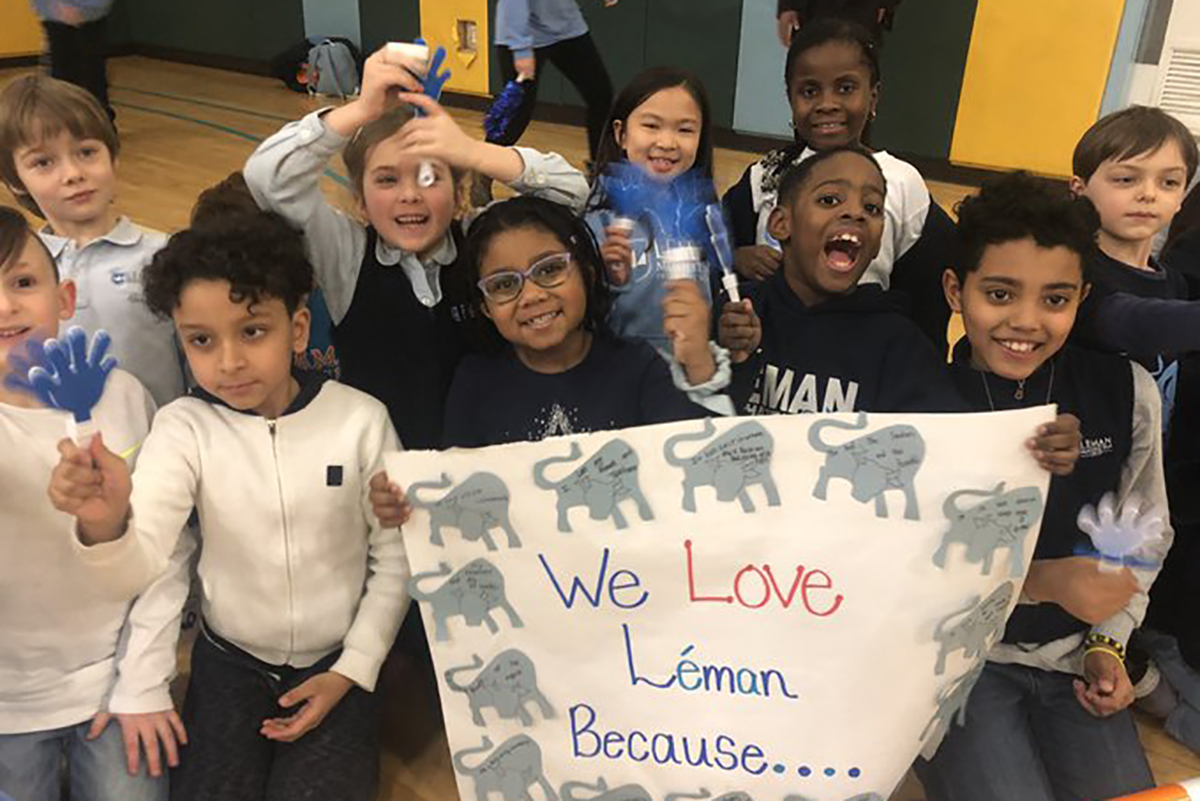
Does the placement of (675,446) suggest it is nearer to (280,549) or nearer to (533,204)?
(533,204)

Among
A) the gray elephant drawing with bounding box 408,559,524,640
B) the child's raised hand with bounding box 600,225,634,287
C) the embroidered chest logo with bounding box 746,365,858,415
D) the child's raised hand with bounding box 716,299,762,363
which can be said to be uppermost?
the child's raised hand with bounding box 600,225,634,287

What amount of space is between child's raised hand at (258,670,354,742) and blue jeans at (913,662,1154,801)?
92 cm

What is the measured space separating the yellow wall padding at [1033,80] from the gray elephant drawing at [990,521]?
4282mm

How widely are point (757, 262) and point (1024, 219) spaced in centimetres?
49

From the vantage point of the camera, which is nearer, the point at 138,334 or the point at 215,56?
the point at 138,334

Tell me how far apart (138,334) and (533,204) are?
74 cm

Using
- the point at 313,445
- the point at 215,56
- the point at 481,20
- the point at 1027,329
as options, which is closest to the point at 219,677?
the point at 313,445

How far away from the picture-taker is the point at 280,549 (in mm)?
1415

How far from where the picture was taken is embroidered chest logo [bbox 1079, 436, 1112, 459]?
4.81 ft

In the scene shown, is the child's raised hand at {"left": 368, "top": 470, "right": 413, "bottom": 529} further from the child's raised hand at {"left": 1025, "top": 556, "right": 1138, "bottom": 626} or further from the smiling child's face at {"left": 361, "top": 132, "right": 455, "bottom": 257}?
the child's raised hand at {"left": 1025, "top": 556, "right": 1138, "bottom": 626}

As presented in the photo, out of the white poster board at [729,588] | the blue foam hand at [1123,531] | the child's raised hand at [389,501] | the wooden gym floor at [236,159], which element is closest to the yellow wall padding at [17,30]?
the wooden gym floor at [236,159]

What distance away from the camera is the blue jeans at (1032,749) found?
1408 mm

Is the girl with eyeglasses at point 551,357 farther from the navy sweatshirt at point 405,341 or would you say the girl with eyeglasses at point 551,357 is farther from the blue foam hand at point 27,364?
A: the blue foam hand at point 27,364

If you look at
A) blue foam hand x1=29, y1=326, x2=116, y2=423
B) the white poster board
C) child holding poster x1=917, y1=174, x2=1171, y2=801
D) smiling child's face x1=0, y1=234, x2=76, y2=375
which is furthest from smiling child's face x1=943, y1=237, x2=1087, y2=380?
smiling child's face x1=0, y1=234, x2=76, y2=375
